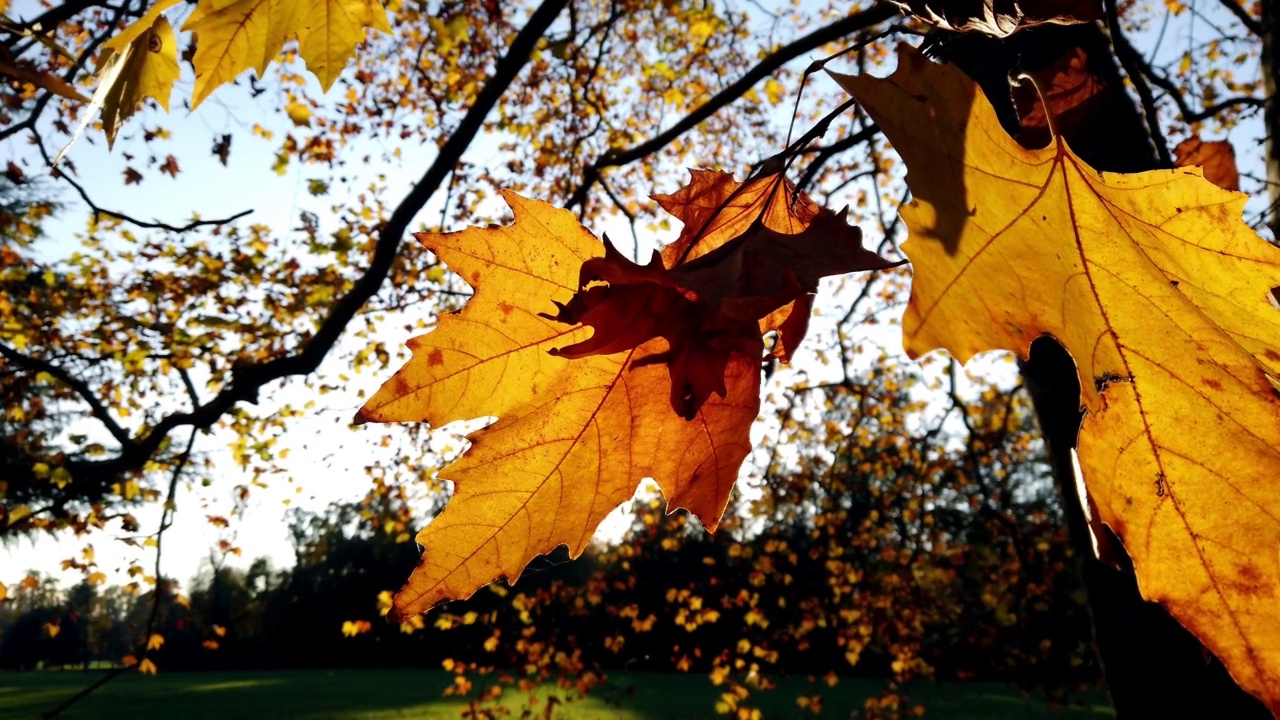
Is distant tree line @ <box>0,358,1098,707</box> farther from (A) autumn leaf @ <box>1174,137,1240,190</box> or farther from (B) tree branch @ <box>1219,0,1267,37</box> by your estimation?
(B) tree branch @ <box>1219,0,1267,37</box>

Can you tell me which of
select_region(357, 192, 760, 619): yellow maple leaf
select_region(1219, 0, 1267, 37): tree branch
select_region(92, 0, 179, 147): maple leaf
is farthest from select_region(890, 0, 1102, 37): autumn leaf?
select_region(1219, 0, 1267, 37): tree branch

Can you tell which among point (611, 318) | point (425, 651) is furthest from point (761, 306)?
point (425, 651)

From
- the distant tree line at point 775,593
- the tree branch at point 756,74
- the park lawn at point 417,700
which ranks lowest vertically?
the park lawn at point 417,700


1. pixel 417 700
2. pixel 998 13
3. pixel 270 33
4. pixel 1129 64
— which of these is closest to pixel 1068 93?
pixel 998 13

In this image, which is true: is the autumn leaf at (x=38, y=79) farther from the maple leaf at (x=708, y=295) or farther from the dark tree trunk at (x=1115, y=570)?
the dark tree trunk at (x=1115, y=570)

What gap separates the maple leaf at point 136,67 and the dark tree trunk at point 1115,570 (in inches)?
63.8

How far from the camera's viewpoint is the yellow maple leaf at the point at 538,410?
0.73 m

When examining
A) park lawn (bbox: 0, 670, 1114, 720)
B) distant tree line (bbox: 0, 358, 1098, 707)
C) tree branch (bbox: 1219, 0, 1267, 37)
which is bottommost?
park lawn (bbox: 0, 670, 1114, 720)

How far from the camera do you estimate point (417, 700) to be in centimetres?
2417

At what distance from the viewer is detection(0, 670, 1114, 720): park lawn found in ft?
69.2

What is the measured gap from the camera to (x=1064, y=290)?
2.09ft

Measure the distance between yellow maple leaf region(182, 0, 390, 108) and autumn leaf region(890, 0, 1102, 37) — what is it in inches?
33.0

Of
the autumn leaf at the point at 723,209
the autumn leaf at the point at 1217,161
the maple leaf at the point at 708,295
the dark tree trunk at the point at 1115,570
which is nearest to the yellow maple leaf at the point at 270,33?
the autumn leaf at the point at 723,209

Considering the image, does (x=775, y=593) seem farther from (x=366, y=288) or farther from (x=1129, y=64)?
(x=1129, y=64)
